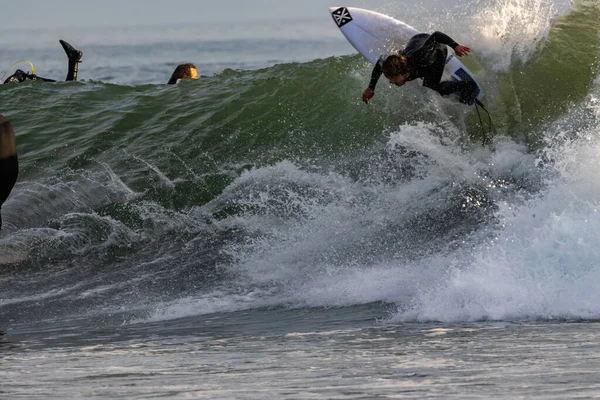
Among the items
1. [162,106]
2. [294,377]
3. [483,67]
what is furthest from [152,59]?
[294,377]

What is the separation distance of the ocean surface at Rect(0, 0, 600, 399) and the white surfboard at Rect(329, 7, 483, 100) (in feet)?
1.77

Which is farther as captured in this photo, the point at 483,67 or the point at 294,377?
the point at 483,67

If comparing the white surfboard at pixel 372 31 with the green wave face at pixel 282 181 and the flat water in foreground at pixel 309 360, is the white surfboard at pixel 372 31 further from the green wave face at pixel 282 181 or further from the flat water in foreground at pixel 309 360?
the flat water in foreground at pixel 309 360

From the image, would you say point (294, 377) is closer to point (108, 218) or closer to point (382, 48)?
point (108, 218)

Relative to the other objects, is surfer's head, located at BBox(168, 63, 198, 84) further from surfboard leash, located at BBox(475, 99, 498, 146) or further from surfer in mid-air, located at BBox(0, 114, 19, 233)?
surfer in mid-air, located at BBox(0, 114, 19, 233)

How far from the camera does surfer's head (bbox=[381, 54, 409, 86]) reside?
1028cm

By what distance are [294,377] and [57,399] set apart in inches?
42.1

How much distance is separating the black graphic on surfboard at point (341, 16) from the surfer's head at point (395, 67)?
95.6 inches

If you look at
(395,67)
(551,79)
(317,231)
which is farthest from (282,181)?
(551,79)

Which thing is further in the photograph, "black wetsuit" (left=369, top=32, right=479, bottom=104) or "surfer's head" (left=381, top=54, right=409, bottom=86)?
"black wetsuit" (left=369, top=32, right=479, bottom=104)

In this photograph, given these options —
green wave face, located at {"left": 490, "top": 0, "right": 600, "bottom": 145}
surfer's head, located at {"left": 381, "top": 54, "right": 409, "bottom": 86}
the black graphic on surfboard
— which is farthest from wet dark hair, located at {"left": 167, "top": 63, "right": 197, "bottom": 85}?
surfer's head, located at {"left": 381, "top": 54, "right": 409, "bottom": 86}

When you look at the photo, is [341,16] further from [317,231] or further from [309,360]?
[309,360]

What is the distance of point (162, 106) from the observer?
1460cm

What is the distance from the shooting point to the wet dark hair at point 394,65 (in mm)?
10273
